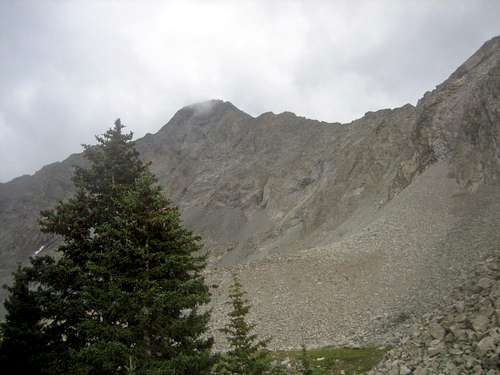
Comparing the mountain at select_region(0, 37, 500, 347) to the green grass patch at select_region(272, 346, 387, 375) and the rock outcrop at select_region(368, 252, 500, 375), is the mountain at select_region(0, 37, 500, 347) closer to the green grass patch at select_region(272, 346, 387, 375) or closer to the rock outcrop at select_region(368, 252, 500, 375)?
the green grass patch at select_region(272, 346, 387, 375)

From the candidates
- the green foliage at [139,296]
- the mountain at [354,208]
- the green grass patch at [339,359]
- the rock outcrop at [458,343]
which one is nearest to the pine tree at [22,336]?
the green foliage at [139,296]

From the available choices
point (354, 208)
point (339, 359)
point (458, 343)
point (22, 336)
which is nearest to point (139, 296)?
point (22, 336)

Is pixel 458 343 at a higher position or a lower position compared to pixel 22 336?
lower

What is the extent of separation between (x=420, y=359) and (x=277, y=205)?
273 feet

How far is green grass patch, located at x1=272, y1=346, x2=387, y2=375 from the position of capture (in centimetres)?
2286

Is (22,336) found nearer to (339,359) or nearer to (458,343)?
(458,343)

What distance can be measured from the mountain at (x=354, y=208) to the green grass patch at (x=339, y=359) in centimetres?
252

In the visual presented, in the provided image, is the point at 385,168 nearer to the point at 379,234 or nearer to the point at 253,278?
the point at 379,234

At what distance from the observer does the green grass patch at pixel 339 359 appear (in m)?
22.9

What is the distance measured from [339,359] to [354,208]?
153 ft

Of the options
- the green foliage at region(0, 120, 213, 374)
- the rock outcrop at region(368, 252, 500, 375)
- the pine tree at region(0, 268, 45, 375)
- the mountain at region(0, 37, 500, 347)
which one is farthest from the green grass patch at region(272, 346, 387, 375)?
the pine tree at region(0, 268, 45, 375)

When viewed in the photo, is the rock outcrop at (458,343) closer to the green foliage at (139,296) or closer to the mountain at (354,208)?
the green foliage at (139,296)

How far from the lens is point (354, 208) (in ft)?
229

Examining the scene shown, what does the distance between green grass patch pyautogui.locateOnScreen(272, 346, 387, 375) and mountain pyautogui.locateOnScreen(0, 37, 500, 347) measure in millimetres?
2516
